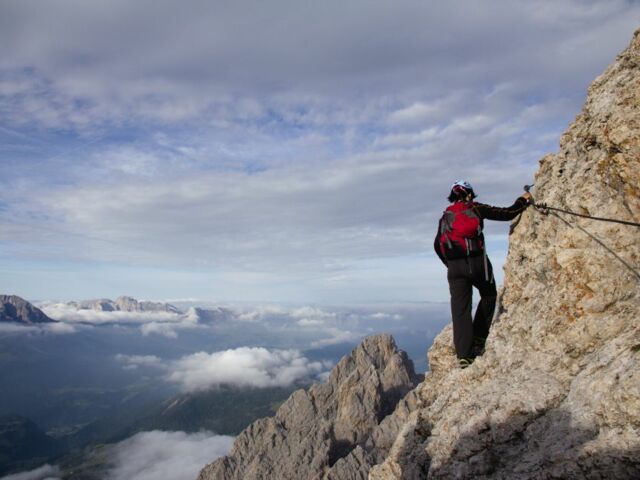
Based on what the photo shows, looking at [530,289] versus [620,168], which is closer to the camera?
[620,168]

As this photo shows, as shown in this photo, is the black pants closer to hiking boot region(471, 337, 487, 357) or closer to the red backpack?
hiking boot region(471, 337, 487, 357)

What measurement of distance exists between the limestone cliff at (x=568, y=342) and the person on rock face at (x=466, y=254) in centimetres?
77

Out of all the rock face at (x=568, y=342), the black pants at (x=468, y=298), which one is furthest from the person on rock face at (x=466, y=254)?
the rock face at (x=568, y=342)

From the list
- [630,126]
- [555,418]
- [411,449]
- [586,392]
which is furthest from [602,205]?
[411,449]

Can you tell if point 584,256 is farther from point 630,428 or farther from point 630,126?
point 630,428

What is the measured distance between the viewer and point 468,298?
15.3 metres

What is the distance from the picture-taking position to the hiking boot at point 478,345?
53.0 ft

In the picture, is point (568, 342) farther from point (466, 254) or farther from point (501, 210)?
point (501, 210)

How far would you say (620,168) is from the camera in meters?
12.3

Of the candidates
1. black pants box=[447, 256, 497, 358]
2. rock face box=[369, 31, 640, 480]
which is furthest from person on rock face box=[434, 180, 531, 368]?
rock face box=[369, 31, 640, 480]

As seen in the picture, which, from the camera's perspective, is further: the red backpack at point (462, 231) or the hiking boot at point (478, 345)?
the hiking boot at point (478, 345)

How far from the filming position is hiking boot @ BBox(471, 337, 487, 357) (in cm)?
1616

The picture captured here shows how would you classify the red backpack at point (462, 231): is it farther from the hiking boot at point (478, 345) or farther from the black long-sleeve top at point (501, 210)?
the hiking boot at point (478, 345)

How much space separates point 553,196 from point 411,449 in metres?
10.2
